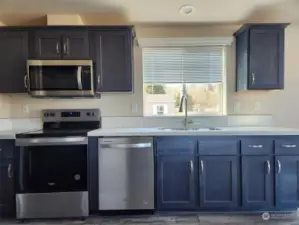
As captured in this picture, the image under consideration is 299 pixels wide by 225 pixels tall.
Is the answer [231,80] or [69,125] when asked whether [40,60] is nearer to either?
[69,125]

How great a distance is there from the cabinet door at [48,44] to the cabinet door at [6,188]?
1.22 meters

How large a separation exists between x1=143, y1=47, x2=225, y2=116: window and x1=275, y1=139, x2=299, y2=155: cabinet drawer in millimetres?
901

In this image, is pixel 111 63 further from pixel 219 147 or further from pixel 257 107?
pixel 257 107

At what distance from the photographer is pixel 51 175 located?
2.85 m

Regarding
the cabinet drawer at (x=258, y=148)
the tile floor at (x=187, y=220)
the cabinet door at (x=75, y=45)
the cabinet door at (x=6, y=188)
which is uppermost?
the cabinet door at (x=75, y=45)

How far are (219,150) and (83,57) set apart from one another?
1.83m

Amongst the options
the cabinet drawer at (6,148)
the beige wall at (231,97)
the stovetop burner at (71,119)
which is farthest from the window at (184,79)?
the cabinet drawer at (6,148)

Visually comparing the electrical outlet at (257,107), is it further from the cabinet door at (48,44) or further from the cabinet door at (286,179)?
the cabinet door at (48,44)

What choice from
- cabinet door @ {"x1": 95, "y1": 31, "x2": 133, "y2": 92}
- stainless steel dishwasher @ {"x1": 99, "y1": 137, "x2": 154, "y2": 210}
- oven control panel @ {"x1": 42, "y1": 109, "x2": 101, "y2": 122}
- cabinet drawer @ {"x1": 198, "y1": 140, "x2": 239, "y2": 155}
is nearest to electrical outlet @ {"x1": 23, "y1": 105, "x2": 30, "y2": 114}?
oven control panel @ {"x1": 42, "y1": 109, "x2": 101, "y2": 122}

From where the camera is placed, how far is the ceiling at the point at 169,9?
3.12m

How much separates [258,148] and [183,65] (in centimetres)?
140

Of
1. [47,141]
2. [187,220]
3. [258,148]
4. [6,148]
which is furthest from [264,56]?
[6,148]

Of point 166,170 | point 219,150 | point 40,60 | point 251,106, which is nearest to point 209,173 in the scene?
point 219,150

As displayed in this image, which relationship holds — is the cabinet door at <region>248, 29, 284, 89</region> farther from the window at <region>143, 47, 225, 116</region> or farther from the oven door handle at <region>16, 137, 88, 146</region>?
the oven door handle at <region>16, 137, 88, 146</region>
